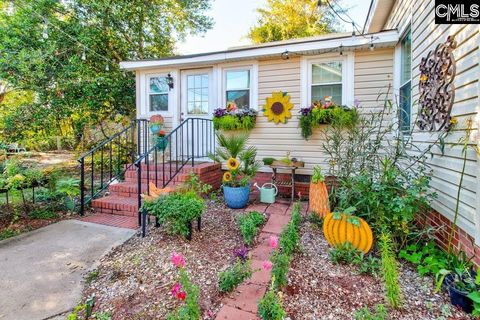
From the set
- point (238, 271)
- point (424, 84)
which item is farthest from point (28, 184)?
point (424, 84)

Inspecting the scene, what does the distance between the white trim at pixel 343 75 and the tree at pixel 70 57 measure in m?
5.67

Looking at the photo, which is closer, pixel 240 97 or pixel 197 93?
pixel 240 97

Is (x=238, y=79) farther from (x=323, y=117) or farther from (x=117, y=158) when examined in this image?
(x=117, y=158)

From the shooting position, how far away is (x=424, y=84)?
9.85 ft

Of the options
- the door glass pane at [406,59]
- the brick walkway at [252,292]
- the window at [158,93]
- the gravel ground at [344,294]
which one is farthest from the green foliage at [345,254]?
→ the window at [158,93]

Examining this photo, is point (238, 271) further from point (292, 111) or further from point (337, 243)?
point (292, 111)

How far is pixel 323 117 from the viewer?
4.58 m

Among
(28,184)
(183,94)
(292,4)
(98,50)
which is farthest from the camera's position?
(292,4)

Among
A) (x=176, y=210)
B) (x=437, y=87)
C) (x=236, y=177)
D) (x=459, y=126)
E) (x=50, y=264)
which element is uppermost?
(x=437, y=87)

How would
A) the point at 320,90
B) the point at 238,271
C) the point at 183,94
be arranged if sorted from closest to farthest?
the point at 238,271, the point at 320,90, the point at 183,94

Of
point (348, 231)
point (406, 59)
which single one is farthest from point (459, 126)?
point (406, 59)

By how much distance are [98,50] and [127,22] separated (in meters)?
1.47

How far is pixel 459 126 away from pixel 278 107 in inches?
122

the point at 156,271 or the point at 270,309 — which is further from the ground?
the point at 270,309
